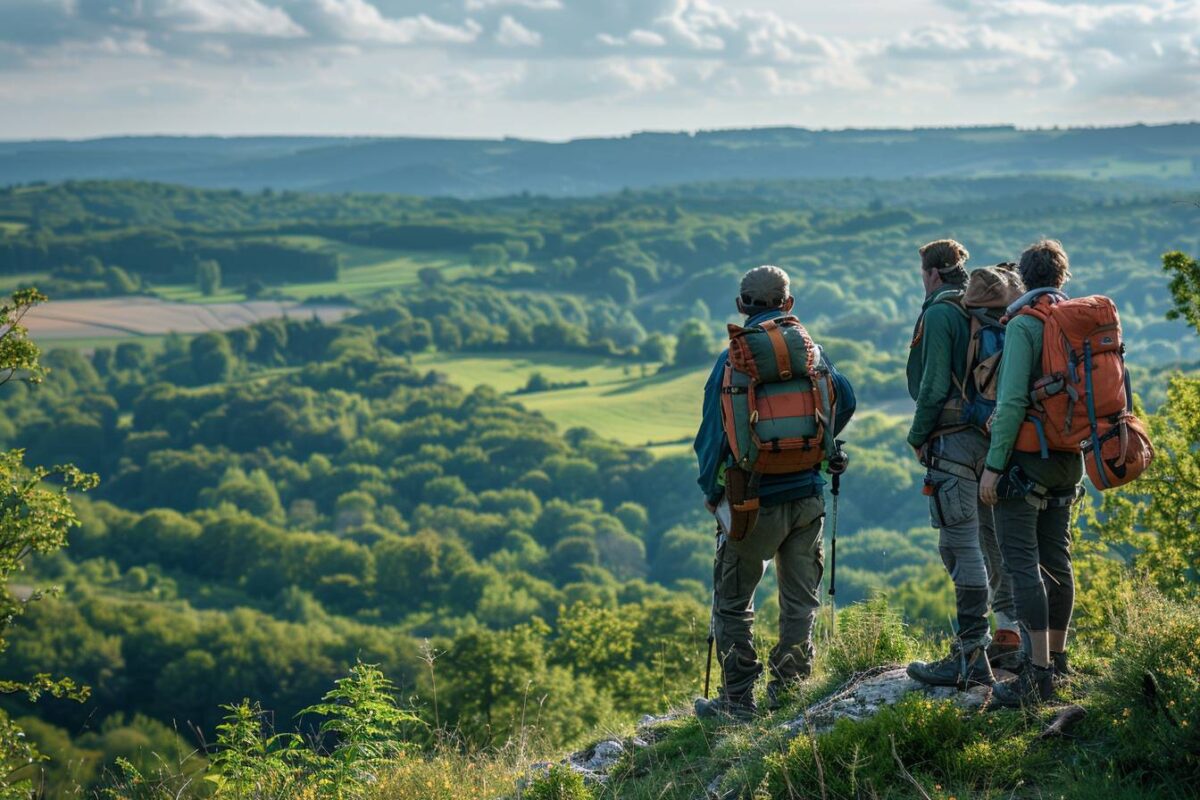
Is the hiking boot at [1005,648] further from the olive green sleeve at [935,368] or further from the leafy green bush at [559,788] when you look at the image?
the leafy green bush at [559,788]

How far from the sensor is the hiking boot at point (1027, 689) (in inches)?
211

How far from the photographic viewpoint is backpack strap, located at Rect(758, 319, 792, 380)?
575cm

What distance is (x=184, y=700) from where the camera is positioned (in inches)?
2522

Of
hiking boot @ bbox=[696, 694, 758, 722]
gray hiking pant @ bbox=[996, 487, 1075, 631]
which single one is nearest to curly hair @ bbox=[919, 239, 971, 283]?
gray hiking pant @ bbox=[996, 487, 1075, 631]

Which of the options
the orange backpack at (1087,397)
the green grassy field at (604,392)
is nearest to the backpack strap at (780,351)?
the orange backpack at (1087,397)

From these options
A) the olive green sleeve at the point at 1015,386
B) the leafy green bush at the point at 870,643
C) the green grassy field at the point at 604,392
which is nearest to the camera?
the olive green sleeve at the point at 1015,386

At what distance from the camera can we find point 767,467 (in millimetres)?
5824

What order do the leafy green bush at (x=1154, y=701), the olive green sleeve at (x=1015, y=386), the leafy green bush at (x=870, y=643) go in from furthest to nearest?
A: 1. the leafy green bush at (x=870, y=643)
2. the olive green sleeve at (x=1015, y=386)
3. the leafy green bush at (x=1154, y=701)

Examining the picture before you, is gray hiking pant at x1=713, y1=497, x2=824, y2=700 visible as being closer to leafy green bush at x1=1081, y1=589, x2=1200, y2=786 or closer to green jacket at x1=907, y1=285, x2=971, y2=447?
green jacket at x1=907, y1=285, x2=971, y2=447

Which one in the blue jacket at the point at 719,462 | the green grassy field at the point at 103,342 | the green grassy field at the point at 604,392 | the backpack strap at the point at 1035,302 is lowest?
the green grassy field at the point at 604,392

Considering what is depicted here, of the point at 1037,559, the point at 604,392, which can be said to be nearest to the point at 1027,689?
the point at 1037,559

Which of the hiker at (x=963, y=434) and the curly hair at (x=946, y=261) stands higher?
the curly hair at (x=946, y=261)

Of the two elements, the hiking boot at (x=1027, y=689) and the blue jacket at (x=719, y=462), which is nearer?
the hiking boot at (x=1027, y=689)

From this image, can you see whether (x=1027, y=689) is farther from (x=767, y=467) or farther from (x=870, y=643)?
(x=767, y=467)
